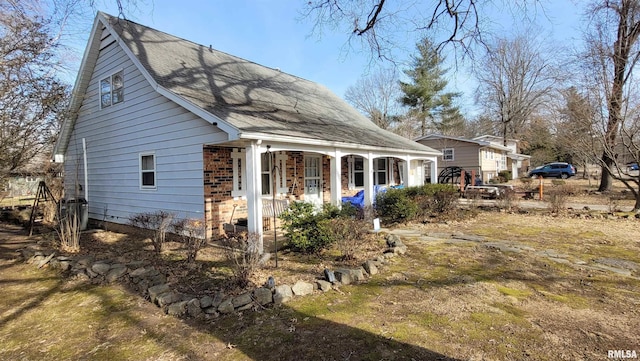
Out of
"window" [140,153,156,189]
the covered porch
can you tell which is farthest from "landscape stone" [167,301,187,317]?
"window" [140,153,156,189]

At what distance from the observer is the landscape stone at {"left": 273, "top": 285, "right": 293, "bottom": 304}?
4.53m

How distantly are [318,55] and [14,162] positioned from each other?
913 centimetres

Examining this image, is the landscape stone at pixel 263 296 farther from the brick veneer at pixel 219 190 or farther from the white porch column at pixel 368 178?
the white porch column at pixel 368 178

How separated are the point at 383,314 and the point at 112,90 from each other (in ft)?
35.1

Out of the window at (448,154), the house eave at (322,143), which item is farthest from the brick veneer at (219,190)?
the window at (448,154)

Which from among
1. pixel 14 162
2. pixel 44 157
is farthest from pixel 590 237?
pixel 44 157

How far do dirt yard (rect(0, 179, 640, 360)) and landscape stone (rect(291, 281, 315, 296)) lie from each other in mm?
116

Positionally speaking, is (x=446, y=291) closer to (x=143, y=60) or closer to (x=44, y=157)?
(x=143, y=60)

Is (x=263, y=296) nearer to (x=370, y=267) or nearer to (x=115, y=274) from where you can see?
(x=370, y=267)

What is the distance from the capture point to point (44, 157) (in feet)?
44.8

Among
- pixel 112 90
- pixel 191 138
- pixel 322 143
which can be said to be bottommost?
pixel 322 143

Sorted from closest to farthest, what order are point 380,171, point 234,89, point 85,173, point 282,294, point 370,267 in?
1. point 282,294
2. point 370,267
3. point 234,89
4. point 85,173
5. point 380,171

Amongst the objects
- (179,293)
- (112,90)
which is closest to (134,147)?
(112,90)

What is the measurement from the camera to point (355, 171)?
1372cm
